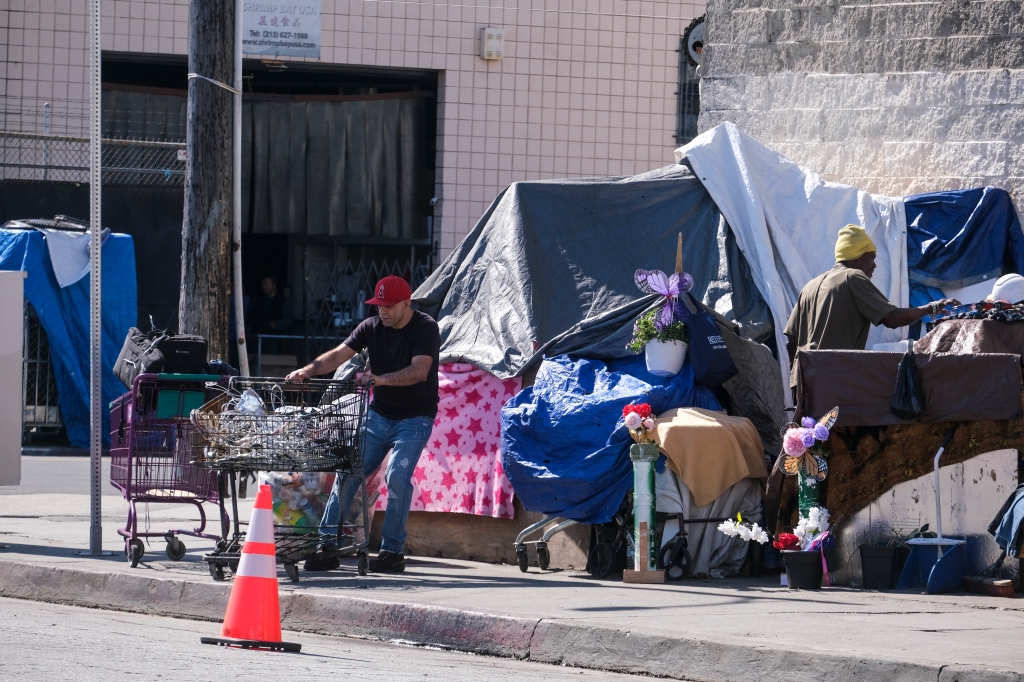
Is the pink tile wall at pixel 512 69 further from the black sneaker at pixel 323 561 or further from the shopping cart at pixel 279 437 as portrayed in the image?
the shopping cart at pixel 279 437

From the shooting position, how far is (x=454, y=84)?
1825 cm

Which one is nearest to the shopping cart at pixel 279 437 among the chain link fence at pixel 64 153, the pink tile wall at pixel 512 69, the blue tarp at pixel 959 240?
the blue tarp at pixel 959 240

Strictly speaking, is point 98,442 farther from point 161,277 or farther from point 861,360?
point 161,277

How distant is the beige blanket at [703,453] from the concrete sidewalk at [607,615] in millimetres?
601

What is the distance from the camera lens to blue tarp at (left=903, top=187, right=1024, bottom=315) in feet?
35.4

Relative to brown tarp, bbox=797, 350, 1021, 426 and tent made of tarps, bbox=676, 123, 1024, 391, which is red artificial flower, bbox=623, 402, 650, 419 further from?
tent made of tarps, bbox=676, 123, 1024, 391

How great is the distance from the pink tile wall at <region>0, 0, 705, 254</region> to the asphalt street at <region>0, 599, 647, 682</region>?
11090 mm

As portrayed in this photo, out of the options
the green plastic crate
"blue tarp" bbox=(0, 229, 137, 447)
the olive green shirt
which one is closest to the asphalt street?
the green plastic crate

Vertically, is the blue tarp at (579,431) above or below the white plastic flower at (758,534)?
above

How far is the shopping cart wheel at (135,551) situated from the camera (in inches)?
353

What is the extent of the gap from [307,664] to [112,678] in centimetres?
90

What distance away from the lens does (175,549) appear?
30.8 feet

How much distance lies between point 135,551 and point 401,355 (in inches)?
80.4

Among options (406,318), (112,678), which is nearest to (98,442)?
(406,318)
